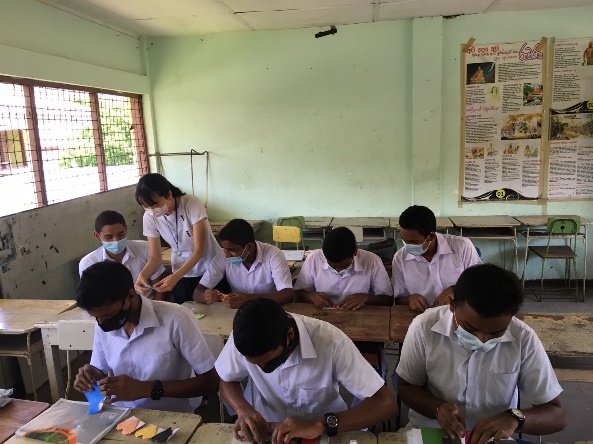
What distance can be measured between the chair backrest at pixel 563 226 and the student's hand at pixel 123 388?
4360 mm

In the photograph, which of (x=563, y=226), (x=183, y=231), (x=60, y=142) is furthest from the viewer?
(x=563, y=226)

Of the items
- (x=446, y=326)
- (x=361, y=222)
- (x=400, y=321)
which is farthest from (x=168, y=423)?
(x=361, y=222)

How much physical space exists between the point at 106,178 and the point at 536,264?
503 cm

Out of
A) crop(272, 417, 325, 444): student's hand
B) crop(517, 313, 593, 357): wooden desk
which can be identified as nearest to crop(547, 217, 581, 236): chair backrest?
crop(517, 313, 593, 357): wooden desk

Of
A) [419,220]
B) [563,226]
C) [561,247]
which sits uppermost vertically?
[419,220]

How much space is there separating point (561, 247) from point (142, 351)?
4789 mm

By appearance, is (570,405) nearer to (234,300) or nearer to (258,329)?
(234,300)

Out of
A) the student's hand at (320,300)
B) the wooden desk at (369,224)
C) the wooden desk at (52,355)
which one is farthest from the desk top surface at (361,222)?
the wooden desk at (52,355)

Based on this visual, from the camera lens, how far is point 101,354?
6.29 feet

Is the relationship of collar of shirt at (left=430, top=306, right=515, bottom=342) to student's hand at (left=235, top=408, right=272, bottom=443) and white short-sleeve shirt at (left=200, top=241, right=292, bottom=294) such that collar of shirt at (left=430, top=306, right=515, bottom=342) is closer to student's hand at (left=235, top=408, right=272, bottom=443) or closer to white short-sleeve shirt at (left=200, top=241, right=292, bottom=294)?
student's hand at (left=235, top=408, right=272, bottom=443)

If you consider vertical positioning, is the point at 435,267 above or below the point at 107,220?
below

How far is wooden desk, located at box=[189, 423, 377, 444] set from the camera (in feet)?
4.66

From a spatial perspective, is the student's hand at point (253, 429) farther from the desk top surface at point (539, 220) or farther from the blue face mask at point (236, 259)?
the desk top surface at point (539, 220)

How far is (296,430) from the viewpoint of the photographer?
54.0 inches
